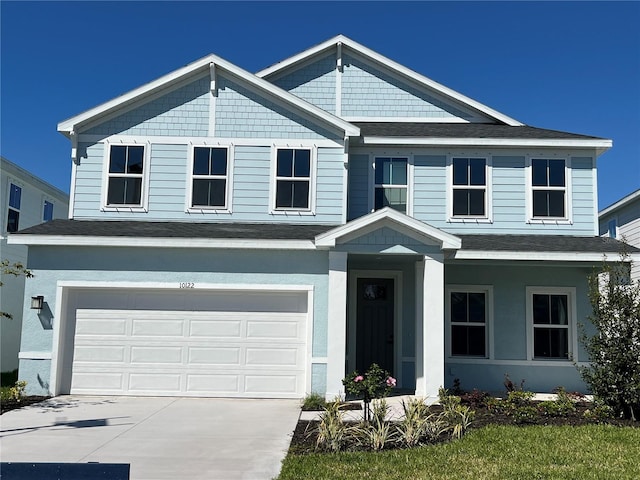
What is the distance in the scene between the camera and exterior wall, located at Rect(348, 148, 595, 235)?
13930mm

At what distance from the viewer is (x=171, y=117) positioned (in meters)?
13.6

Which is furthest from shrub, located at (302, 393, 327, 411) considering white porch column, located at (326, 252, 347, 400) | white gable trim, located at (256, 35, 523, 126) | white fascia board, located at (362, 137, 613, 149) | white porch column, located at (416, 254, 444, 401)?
white gable trim, located at (256, 35, 523, 126)

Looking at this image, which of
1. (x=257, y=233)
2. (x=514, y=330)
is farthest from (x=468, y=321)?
(x=257, y=233)

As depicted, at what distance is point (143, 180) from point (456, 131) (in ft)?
25.5

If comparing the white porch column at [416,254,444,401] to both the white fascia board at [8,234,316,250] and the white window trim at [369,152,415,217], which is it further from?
the white window trim at [369,152,415,217]

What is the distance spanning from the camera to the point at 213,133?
13.5 metres

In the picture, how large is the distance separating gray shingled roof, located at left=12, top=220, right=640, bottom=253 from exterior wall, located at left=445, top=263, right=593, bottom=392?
67 cm

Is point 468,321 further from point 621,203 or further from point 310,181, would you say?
point 621,203

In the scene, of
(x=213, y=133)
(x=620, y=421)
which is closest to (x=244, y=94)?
(x=213, y=133)

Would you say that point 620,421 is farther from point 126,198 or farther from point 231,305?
point 126,198

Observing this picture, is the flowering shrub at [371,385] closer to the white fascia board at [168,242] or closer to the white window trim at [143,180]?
the white fascia board at [168,242]

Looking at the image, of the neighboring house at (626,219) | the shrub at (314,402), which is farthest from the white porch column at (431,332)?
the neighboring house at (626,219)

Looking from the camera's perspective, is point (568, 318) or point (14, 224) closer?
point (568, 318)

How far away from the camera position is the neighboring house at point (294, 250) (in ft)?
38.2
